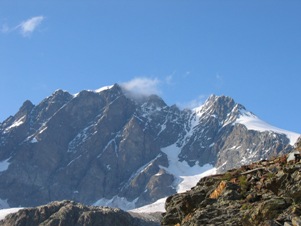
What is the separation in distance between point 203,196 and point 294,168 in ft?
15.4

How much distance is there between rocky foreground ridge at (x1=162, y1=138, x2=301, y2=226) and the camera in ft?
65.7

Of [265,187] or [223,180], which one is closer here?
[265,187]

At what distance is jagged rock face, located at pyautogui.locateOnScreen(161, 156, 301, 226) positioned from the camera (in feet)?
65.8

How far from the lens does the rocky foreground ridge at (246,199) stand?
20.0m

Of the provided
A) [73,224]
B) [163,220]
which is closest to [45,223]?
[73,224]

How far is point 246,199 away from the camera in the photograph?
21969mm

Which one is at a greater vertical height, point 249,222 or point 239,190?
point 239,190

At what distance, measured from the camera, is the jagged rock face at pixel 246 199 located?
20047 mm

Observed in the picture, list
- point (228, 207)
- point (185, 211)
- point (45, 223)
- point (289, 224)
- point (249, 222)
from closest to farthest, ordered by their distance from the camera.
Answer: point (289, 224), point (249, 222), point (228, 207), point (185, 211), point (45, 223)

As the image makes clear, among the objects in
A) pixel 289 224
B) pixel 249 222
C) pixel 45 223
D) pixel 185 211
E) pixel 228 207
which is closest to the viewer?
pixel 289 224

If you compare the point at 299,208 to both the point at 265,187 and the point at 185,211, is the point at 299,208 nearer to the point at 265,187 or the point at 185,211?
the point at 265,187

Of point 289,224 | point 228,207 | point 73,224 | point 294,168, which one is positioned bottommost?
point 289,224

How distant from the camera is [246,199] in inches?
865

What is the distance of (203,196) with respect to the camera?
2503cm
